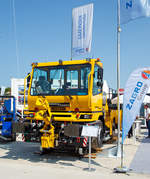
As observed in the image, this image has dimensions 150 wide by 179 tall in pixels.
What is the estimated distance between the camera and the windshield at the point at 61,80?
7.59m

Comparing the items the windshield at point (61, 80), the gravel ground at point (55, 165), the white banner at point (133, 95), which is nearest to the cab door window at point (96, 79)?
the windshield at point (61, 80)

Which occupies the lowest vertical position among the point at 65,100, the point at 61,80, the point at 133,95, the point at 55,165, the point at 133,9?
the point at 55,165

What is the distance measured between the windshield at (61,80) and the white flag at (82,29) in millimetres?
4267

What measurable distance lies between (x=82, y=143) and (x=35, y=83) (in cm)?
267

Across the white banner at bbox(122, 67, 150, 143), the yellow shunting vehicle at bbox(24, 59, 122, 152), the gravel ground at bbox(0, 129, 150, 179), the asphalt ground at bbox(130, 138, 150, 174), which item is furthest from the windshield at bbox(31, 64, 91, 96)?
the asphalt ground at bbox(130, 138, 150, 174)

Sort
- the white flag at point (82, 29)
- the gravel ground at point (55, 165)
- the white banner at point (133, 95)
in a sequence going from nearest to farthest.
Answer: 1. the gravel ground at point (55, 165)
2. the white banner at point (133, 95)
3. the white flag at point (82, 29)

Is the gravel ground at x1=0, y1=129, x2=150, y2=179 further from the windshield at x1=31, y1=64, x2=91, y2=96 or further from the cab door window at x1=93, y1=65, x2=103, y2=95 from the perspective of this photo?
the cab door window at x1=93, y1=65, x2=103, y2=95

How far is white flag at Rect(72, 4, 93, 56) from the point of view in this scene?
12.0 metres

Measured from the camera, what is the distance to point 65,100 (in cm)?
746

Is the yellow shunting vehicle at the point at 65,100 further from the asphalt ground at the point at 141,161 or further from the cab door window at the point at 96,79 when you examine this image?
the asphalt ground at the point at 141,161

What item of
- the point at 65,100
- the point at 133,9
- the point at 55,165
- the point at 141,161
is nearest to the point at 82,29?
the point at 133,9

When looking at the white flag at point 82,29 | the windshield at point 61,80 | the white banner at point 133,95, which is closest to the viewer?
the white banner at point 133,95

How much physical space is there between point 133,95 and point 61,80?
2515 millimetres

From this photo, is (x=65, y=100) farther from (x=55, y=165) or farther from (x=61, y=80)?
(x=55, y=165)
